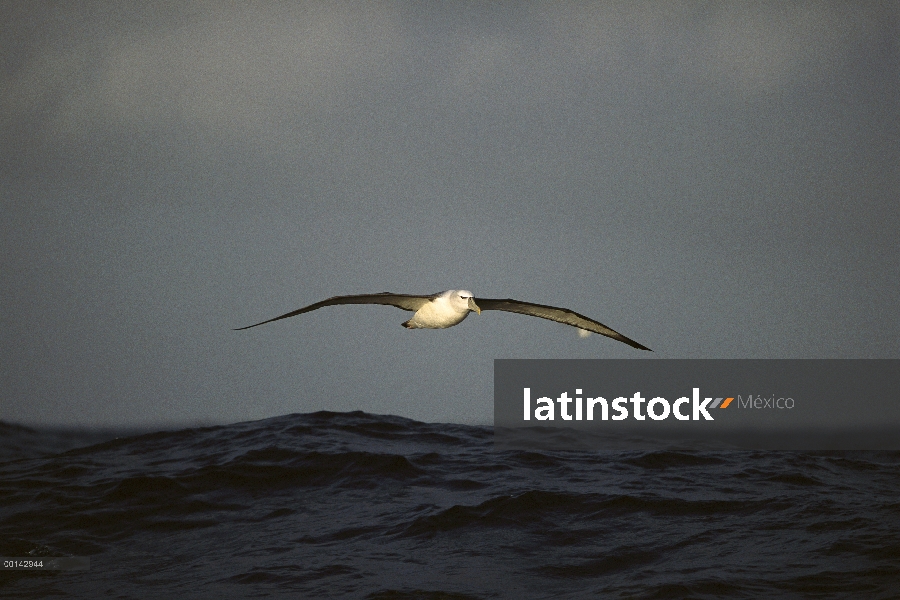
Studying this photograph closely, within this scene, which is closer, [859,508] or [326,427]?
[859,508]

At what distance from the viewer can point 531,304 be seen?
55.5 feet

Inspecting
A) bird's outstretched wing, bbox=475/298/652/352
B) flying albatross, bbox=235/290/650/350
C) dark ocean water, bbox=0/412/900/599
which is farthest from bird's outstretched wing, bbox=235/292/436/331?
dark ocean water, bbox=0/412/900/599

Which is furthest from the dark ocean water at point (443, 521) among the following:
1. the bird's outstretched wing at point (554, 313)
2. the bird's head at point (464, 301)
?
the bird's head at point (464, 301)

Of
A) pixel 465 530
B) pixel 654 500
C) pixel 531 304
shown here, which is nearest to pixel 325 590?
pixel 465 530

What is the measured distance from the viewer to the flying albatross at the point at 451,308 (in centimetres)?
1579

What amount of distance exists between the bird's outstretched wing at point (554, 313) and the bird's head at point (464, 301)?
731 millimetres

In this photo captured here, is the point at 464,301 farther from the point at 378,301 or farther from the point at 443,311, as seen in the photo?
the point at 378,301

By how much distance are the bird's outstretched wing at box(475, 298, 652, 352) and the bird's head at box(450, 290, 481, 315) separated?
2.40 feet

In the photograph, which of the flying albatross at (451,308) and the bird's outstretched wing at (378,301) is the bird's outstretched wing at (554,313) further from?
the bird's outstretched wing at (378,301)

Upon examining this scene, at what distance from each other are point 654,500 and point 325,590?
8.23 metres

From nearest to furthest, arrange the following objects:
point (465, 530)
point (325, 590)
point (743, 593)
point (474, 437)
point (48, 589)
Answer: point (743, 593) < point (325, 590) < point (48, 589) < point (465, 530) < point (474, 437)

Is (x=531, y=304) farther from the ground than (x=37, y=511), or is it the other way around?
(x=531, y=304)

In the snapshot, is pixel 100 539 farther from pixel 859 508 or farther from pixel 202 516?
pixel 859 508

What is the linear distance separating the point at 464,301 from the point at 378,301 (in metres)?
1.77
